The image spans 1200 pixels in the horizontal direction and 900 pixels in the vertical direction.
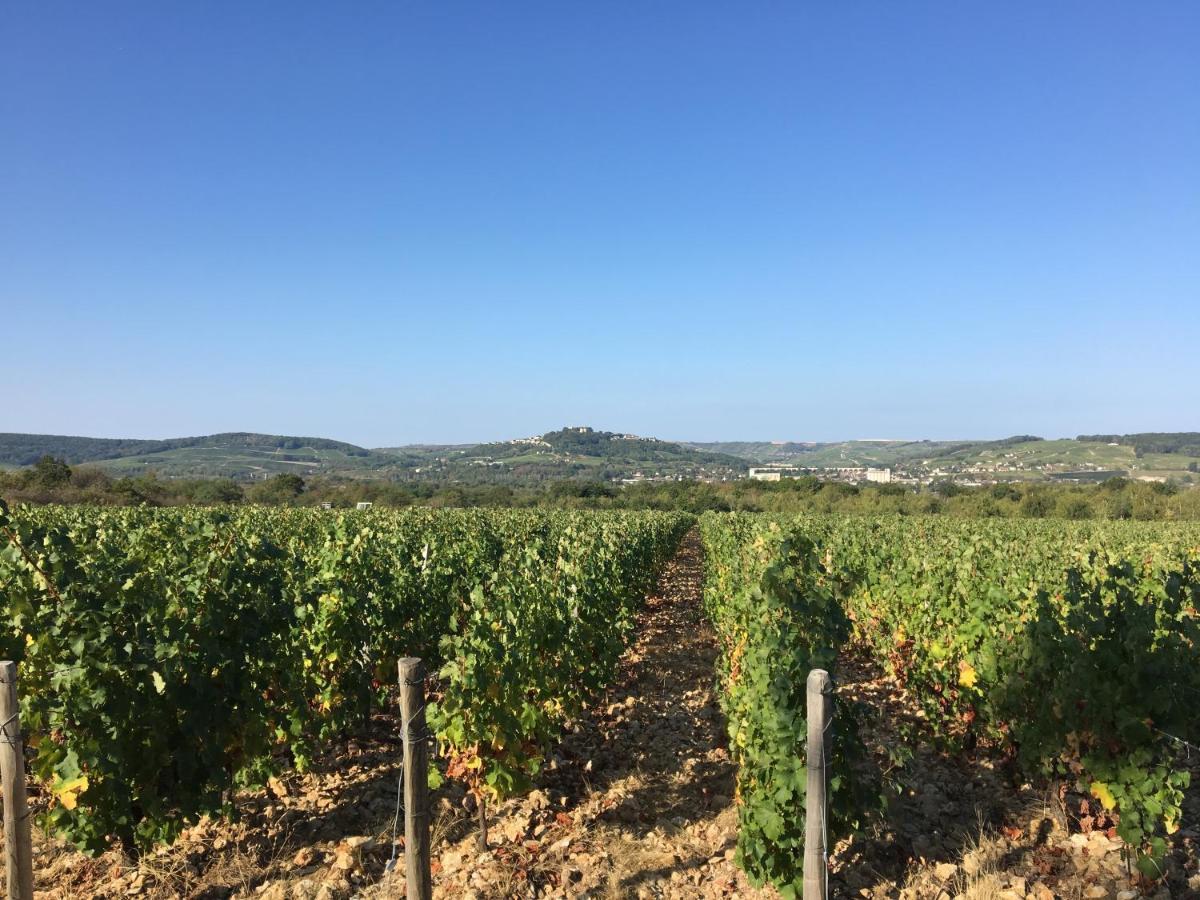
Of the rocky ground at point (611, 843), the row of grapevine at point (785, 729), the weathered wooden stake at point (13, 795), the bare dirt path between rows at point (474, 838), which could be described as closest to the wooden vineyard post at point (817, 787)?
the row of grapevine at point (785, 729)

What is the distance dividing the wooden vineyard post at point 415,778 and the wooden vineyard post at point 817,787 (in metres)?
2.01

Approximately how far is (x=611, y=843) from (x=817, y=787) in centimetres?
216

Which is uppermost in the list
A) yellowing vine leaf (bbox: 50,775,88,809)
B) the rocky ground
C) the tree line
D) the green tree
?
the green tree

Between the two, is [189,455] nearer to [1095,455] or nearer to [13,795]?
[13,795]

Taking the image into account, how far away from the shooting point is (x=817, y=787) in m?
3.44

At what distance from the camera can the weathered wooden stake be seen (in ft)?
11.6

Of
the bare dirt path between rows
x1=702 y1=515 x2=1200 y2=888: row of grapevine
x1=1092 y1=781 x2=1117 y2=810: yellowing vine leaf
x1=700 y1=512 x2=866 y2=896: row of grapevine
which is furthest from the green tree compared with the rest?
x1=1092 y1=781 x2=1117 y2=810: yellowing vine leaf

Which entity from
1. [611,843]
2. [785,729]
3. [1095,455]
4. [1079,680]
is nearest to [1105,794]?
[1079,680]

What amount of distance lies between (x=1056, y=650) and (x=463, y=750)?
4593 millimetres

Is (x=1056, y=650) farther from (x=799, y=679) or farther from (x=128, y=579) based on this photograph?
(x=128, y=579)

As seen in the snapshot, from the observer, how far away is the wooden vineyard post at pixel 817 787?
11.2ft

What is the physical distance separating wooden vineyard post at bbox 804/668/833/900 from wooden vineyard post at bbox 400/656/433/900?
79.1 inches

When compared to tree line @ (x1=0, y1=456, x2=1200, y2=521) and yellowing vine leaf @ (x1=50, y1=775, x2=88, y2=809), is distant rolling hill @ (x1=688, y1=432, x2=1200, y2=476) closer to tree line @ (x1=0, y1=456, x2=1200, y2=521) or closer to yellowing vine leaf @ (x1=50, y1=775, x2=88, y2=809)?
tree line @ (x1=0, y1=456, x2=1200, y2=521)

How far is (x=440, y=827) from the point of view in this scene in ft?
17.0
